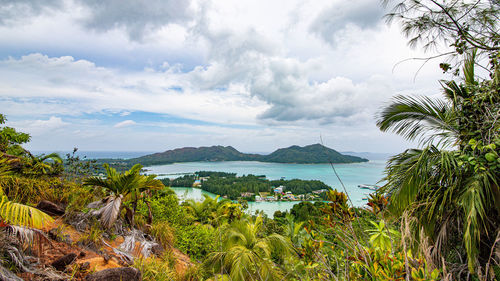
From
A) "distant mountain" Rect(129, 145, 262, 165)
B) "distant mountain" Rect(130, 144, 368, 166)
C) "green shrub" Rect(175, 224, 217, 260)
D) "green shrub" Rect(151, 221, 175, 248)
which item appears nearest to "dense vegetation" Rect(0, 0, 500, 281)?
"green shrub" Rect(151, 221, 175, 248)

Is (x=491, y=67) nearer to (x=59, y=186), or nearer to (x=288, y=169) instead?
(x=59, y=186)

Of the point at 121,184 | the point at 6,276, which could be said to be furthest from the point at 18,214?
the point at 121,184

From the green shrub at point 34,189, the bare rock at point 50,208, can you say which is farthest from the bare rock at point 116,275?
the green shrub at point 34,189

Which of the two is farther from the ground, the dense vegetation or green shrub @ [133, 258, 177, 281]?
the dense vegetation

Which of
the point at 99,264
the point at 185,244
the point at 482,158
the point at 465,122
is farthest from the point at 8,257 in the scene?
the point at 465,122

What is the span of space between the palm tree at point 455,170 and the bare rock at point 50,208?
4803 mm

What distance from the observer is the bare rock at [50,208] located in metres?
3.45

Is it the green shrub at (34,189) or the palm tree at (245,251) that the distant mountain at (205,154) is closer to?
the green shrub at (34,189)

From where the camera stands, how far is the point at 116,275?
2.38 metres

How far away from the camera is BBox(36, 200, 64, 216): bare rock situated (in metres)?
3.45

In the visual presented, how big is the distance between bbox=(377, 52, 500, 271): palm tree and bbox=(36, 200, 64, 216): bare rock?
480cm

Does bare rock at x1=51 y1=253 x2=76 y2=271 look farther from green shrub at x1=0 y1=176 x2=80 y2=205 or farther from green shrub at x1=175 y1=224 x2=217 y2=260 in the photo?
green shrub at x1=175 y1=224 x2=217 y2=260

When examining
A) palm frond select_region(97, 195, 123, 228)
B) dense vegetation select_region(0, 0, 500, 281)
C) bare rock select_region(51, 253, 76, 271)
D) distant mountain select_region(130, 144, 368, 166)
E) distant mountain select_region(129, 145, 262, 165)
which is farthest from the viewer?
distant mountain select_region(129, 145, 262, 165)

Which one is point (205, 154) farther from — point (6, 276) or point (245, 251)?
point (6, 276)
